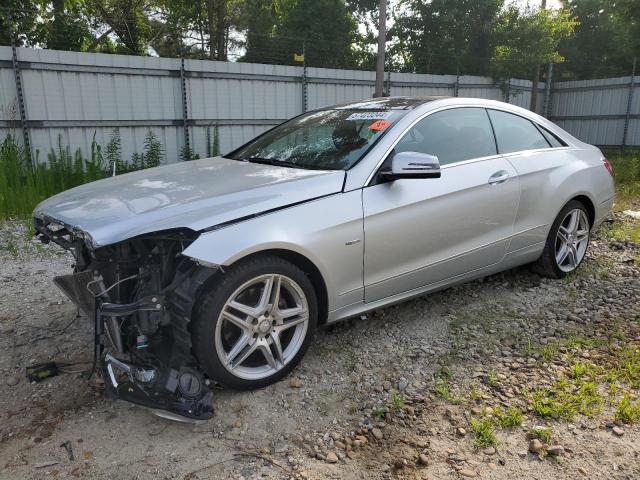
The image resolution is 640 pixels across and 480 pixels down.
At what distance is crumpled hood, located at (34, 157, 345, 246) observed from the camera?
2613 millimetres

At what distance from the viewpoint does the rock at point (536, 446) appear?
8.13 feet

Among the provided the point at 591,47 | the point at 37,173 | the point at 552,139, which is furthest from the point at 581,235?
the point at 591,47

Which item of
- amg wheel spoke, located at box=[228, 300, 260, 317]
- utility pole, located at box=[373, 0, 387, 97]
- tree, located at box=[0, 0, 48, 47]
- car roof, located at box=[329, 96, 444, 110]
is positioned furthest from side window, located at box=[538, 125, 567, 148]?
tree, located at box=[0, 0, 48, 47]

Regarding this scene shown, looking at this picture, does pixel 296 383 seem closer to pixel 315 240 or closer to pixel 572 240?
pixel 315 240

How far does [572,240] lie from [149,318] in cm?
366

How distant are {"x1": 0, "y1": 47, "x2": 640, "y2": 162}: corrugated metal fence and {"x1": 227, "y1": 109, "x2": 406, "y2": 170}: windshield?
6110 millimetres

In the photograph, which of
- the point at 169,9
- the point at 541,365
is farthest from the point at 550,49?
the point at 541,365

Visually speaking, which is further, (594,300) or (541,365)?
(594,300)

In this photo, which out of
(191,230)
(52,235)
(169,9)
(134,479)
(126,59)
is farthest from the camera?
(169,9)

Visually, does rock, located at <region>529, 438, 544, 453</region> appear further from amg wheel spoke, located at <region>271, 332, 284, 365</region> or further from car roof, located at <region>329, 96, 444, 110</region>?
car roof, located at <region>329, 96, 444, 110</region>

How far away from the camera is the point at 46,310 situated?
395cm

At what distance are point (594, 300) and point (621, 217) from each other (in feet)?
11.3

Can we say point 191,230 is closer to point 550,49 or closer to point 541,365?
point 541,365

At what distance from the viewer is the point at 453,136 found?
382cm
